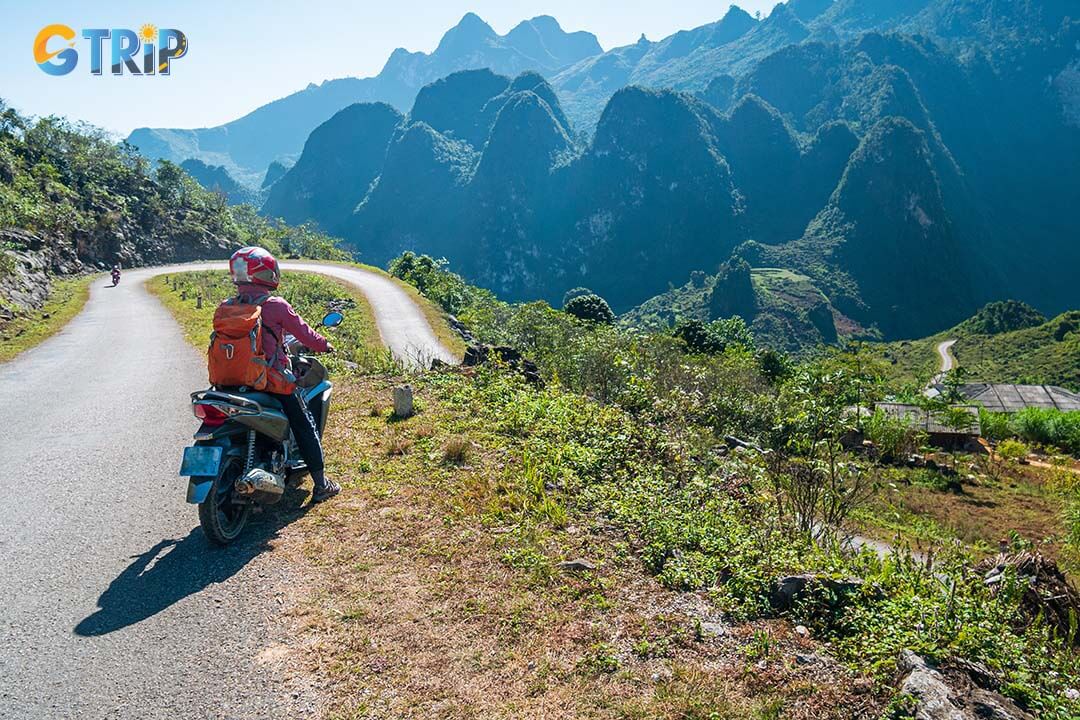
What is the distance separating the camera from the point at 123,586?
156 inches

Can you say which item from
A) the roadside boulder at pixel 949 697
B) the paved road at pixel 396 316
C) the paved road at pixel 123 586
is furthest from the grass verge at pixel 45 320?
the roadside boulder at pixel 949 697

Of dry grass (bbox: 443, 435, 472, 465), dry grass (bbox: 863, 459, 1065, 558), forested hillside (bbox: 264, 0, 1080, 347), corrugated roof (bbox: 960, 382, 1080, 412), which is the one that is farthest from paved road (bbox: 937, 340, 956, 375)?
dry grass (bbox: 443, 435, 472, 465)

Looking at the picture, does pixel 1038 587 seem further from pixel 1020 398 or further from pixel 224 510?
pixel 1020 398

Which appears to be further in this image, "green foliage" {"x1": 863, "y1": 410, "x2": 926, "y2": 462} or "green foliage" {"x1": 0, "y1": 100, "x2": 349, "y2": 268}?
"green foliage" {"x1": 0, "y1": 100, "x2": 349, "y2": 268}

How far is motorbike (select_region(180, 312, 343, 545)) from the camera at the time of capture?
14.1 ft

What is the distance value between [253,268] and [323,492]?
6.59 ft

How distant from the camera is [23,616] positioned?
11.8 ft

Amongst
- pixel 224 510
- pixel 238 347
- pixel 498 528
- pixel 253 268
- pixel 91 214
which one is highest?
pixel 91 214

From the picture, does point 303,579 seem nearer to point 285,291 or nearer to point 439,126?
point 285,291

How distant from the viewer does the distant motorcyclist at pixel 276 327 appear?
473cm

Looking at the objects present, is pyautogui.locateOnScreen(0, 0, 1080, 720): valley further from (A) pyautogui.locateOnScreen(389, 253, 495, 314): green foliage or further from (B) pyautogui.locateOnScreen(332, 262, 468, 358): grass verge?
(A) pyautogui.locateOnScreen(389, 253, 495, 314): green foliage

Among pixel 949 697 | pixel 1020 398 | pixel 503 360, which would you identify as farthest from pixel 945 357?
pixel 949 697

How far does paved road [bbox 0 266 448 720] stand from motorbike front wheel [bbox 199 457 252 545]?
13 cm

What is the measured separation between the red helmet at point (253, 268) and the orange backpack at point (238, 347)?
231 millimetres
